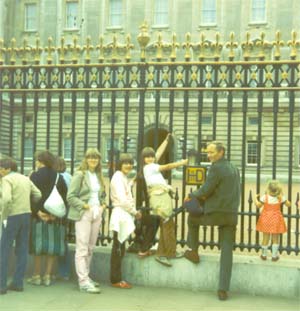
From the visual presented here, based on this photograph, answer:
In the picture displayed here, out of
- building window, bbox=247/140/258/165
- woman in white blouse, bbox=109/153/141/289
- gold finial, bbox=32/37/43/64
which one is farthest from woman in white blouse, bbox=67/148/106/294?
building window, bbox=247/140/258/165

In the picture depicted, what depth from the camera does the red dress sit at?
254 inches

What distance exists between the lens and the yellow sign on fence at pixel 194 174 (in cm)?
671

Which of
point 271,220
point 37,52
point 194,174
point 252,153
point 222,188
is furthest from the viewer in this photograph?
point 252,153

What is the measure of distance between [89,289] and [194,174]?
6.20ft

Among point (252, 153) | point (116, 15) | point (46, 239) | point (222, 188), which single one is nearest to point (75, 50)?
point (46, 239)

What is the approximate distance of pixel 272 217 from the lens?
6.49 metres

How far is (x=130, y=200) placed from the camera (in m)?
6.43

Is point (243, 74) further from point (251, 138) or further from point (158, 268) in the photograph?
point (251, 138)

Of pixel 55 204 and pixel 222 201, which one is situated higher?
pixel 222 201

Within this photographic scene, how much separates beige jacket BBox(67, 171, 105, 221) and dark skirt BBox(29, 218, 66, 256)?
1.62 ft

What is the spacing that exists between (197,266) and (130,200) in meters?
1.13

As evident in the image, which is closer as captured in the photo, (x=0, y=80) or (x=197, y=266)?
(x=197, y=266)

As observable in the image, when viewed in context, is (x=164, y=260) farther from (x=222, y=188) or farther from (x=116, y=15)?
(x=116, y=15)

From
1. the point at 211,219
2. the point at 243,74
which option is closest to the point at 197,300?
the point at 211,219
